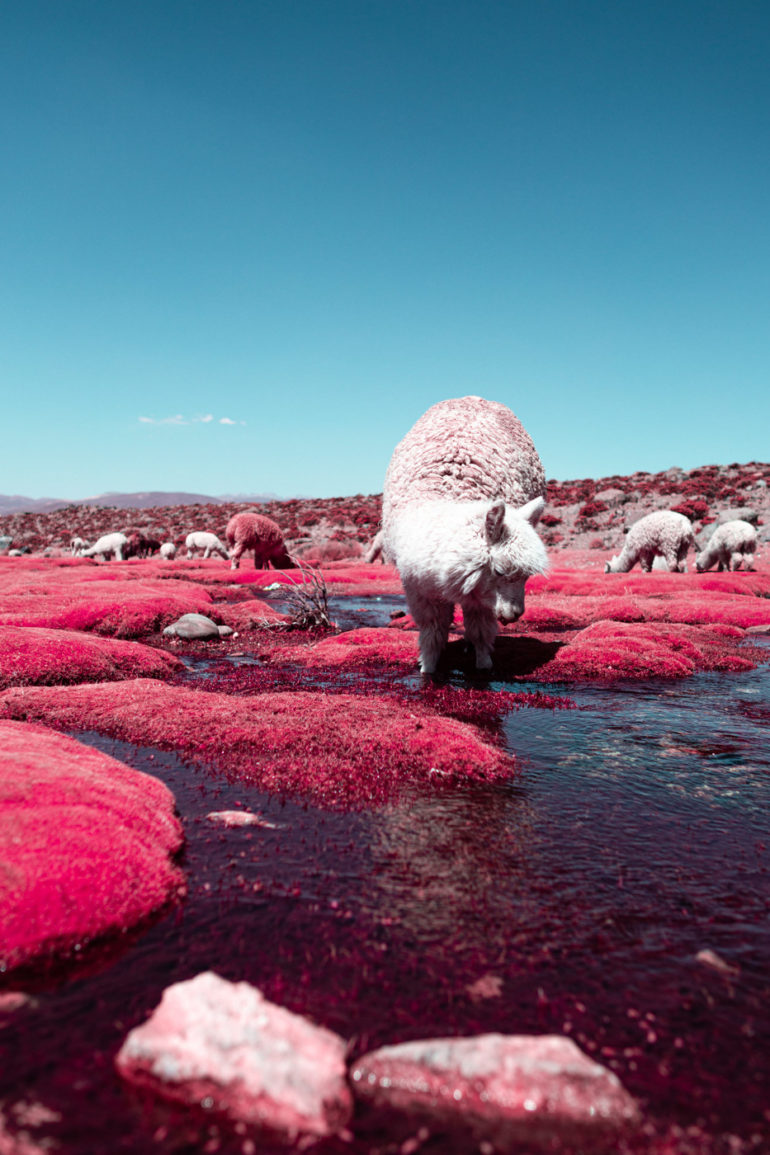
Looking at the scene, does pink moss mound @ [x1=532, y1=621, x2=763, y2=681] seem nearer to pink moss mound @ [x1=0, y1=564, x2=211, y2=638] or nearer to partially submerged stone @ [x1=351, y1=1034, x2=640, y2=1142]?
partially submerged stone @ [x1=351, y1=1034, x2=640, y2=1142]

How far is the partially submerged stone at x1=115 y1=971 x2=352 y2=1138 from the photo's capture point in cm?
193

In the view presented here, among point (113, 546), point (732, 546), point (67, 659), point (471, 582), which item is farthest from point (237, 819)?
point (113, 546)

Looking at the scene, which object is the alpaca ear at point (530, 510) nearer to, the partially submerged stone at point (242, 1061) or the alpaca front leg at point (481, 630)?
the alpaca front leg at point (481, 630)

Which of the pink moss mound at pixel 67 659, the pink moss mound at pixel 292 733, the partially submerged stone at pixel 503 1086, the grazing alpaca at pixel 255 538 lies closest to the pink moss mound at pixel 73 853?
the pink moss mound at pixel 292 733

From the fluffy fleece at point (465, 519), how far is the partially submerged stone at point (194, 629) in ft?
16.3

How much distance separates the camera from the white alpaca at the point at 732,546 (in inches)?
1000

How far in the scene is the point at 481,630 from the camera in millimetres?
9375

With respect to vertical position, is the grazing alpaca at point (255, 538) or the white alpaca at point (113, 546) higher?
the grazing alpaca at point (255, 538)

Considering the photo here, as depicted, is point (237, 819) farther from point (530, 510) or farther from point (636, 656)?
point (636, 656)

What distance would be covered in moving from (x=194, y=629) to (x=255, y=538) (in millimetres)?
15845

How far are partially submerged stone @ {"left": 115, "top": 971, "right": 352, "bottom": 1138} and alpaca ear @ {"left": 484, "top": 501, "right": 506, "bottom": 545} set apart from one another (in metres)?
5.78

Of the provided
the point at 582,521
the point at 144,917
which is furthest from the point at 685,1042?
the point at 582,521

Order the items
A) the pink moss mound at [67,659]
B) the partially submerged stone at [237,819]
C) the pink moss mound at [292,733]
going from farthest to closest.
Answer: the pink moss mound at [67,659] → the pink moss mound at [292,733] → the partially submerged stone at [237,819]

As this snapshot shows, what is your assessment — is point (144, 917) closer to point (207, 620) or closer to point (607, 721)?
point (607, 721)
